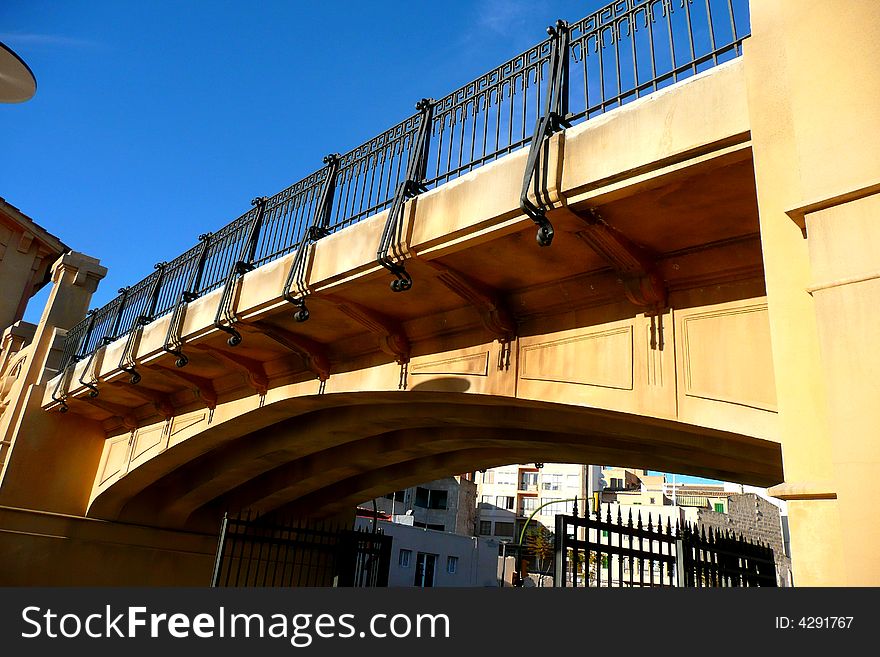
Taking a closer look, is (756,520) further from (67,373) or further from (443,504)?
(443,504)

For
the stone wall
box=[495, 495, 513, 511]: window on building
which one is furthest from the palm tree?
the stone wall

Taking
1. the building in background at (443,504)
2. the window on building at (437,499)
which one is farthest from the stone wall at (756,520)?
the window on building at (437,499)

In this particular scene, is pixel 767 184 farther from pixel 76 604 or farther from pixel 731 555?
pixel 731 555

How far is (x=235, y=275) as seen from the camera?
381 inches

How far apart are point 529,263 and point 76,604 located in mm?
4746

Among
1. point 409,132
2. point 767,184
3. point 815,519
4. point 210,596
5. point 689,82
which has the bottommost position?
point 210,596

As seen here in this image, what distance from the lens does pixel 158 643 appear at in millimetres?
3961

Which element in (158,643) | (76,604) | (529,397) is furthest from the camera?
(529,397)

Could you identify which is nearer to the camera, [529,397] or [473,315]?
[529,397]

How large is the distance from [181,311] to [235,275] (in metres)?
1.84

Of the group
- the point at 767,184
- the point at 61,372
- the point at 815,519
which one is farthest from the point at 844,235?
the point at 61,372

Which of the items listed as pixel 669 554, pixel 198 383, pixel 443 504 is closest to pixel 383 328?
pixel 669 554

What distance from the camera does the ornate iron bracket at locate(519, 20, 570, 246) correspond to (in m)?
5.61

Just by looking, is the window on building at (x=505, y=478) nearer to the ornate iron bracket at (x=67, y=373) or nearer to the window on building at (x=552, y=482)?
the window on building at (x=552, y=482)
